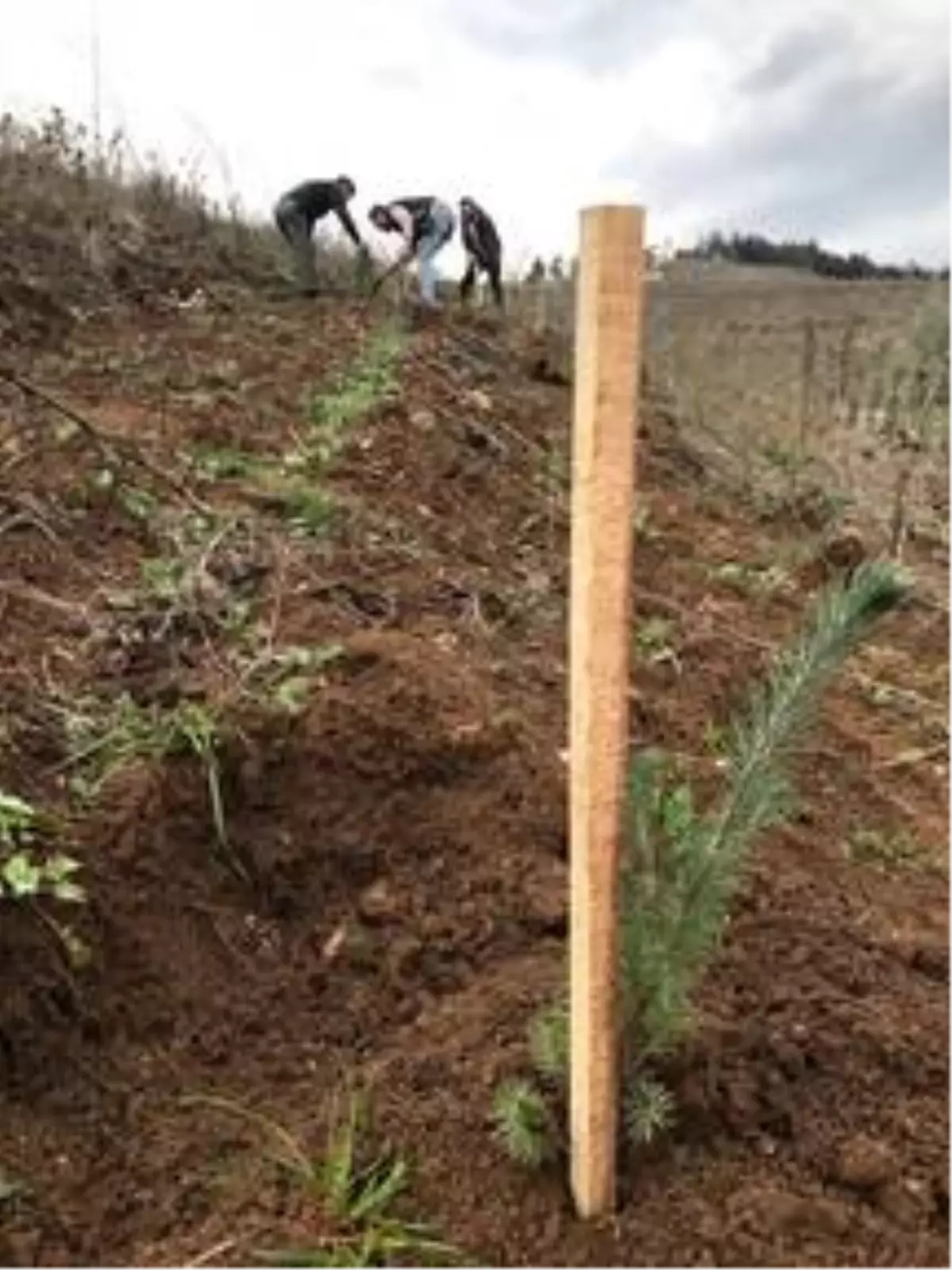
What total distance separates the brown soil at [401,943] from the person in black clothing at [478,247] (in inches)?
331

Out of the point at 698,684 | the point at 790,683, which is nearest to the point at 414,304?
the point at 698,684

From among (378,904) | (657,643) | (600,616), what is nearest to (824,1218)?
(600,616)

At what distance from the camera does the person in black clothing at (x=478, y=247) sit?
13.4 m

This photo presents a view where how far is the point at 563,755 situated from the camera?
370 centimetres

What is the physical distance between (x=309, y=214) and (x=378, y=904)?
10.2 meters

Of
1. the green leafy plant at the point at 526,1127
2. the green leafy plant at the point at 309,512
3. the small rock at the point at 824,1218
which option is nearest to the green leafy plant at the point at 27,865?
the green leafy plant at the point at 526,1127

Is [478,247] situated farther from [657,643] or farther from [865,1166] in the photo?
[865,1166]

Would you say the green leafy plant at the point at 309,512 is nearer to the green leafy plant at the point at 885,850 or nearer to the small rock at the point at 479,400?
the green leafy plant at the point at 885,850

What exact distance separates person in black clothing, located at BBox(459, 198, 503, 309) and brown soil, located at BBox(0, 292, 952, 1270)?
841 cm

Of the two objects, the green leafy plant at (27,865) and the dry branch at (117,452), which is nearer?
the green leafy plant at (27,865)

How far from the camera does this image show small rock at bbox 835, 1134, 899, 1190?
2408mm

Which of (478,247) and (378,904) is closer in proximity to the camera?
(378,904)

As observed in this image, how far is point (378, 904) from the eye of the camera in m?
3.13

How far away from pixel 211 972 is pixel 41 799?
461 mm
